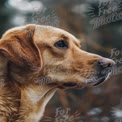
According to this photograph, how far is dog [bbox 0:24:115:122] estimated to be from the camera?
1.57 m

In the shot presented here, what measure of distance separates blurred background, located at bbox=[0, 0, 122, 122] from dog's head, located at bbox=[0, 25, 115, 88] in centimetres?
13

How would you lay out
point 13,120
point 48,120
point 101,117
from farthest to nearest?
1. point 101,117
2. point 48,120
3. point 13,120

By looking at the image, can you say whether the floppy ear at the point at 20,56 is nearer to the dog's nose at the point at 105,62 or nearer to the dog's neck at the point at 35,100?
the dog's neck at the point at 35,100

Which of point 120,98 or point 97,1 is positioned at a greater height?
point 97,1

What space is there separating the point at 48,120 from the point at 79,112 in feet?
0.95

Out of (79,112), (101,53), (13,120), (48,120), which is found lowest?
(13,120)

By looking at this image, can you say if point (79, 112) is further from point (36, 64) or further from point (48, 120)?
point (36, 64)

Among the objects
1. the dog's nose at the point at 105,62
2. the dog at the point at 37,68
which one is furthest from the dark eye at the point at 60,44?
the dog's nose at the point at 105,62

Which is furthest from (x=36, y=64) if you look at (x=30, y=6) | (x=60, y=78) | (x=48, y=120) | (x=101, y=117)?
(x=101, y=117)

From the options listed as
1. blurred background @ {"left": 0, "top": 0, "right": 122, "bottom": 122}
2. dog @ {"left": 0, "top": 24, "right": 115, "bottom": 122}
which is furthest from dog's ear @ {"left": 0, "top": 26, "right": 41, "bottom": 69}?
blurred background @ {"left": 0, "top": 0, "right": 122, "bottom": 122}

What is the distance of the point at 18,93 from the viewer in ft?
5.23

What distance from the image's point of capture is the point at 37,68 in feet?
5.24

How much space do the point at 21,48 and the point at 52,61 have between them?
0.35 feet

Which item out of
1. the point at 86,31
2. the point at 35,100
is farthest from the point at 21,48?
the point at 86,31
